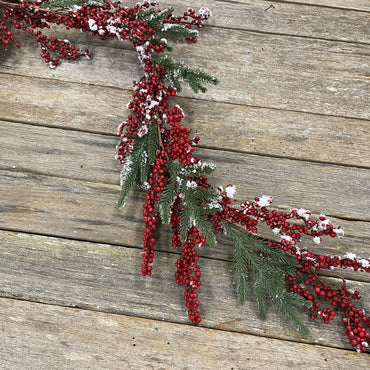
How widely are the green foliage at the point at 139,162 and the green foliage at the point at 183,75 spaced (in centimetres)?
16

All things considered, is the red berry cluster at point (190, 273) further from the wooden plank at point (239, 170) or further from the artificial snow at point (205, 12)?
the artificial snow at point (205, 12)

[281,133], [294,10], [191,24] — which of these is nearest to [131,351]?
[281,133]

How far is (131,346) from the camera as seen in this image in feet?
3.21

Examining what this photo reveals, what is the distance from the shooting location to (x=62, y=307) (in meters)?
1.01

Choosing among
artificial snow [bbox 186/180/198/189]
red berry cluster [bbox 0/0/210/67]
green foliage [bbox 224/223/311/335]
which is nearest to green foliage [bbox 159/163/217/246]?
artificial snow [bbox 186/180/198/189]

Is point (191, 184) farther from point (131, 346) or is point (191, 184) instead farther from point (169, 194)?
point (131, 346)

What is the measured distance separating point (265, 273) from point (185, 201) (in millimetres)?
295

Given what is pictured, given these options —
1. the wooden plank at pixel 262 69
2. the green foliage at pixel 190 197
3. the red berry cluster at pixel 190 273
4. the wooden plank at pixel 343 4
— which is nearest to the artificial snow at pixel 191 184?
the green foliage at pixel 190 197

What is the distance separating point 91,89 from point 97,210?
40 cm

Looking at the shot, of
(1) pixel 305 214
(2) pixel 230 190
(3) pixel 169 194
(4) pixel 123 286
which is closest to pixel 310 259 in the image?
(1) pixel 305 214

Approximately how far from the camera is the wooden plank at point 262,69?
114 centimetres

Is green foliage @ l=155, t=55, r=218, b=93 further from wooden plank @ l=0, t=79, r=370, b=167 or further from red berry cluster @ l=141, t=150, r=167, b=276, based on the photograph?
red berry cluster @ l=141, t=150, r=167, b=276

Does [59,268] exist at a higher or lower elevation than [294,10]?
lower

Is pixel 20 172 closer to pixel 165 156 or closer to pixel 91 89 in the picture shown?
pixel 91 89
